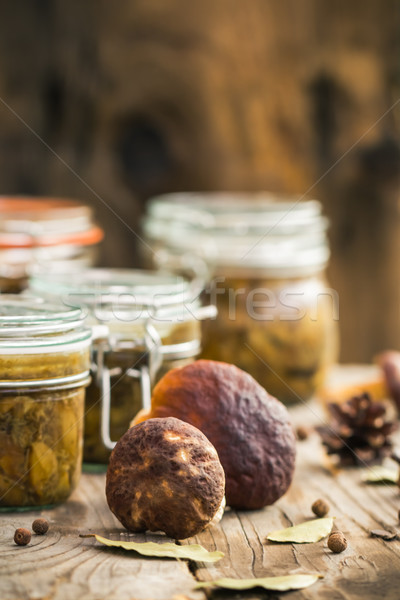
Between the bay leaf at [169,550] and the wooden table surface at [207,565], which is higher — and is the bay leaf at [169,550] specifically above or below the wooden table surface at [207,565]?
above

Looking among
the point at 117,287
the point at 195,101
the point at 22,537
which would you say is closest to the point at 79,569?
the point at 22,537

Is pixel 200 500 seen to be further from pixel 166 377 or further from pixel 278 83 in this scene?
pixel 278 83

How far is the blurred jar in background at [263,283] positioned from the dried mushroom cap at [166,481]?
0.67 m

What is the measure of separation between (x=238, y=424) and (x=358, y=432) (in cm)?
41

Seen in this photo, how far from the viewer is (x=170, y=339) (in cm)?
154

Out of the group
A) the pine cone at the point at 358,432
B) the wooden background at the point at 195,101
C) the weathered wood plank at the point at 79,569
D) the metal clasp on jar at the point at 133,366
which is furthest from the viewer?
the wooden background at the point at 195,101

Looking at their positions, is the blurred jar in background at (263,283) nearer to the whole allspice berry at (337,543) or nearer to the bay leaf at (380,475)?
the bay leaf at (380,475)

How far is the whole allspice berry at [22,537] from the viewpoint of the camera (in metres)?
1.13

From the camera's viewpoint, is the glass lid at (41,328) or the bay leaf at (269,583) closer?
the bay leaf at (269,583)

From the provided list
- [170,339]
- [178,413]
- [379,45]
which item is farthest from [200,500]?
[379,45]

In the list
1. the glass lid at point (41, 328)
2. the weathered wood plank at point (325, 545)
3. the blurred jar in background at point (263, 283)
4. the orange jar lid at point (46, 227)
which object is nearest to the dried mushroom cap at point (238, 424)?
the weathered wood plank at point (325, 545)

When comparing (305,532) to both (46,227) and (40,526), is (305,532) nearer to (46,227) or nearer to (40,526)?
(40,526)

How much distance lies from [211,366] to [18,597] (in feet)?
1.62

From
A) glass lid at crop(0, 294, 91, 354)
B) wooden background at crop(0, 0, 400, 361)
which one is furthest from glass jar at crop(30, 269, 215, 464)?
wooden background at crop(0, 0, 400, 361)
